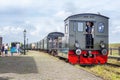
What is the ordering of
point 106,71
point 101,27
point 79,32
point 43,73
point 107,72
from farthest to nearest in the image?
point 101,27
point 79,32
point 106,71
point 107,72
point 43,73

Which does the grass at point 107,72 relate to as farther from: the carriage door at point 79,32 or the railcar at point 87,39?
the carriage door at point 79,32

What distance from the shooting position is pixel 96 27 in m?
25.4

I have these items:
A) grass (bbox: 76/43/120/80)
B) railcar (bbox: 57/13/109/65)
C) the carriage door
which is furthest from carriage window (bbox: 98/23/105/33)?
grass (bbox: 76/43/120/80)

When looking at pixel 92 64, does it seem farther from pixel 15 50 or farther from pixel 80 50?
pixel 15 50

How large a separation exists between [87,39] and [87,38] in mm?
80

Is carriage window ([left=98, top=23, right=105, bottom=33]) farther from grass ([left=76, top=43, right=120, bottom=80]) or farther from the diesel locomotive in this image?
grass ([left=76, top=43, right=120, bottom=80])

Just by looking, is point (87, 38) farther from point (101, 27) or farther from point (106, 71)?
point (106, 71)

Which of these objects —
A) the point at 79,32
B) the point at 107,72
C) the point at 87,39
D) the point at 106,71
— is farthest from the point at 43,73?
the point at 87,39

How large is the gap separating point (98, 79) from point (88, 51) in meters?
10.4

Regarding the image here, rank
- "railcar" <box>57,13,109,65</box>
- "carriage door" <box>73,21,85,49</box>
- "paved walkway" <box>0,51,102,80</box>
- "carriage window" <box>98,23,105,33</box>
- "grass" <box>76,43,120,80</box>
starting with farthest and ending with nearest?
"carriage window" <box>98,23,105,33</box> → "carriage door" <box>73,21,85,49</box> → "railcar" <box>57,13,109,65</box> → "grass" <box>76,43,120,80</box> → "paved walkway" <box>0,51,102,80</box>

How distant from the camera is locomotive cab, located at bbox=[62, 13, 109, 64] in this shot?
24.9 meters

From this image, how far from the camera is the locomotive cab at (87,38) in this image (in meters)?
24.9

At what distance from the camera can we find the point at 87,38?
25578 mm

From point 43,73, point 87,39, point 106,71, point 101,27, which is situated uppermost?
point 101,27
